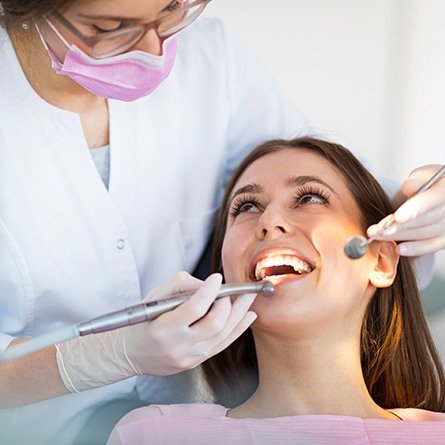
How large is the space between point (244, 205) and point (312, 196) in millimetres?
161

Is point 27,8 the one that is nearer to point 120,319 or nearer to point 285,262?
point 120,319

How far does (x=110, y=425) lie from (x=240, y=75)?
93 cm

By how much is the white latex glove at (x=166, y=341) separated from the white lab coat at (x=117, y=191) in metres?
0.18

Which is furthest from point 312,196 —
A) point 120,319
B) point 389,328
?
point 120,319

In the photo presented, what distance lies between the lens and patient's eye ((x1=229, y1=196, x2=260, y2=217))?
2053 mm

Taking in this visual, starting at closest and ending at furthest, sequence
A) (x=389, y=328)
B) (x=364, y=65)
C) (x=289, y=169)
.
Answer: (x=289, y=169) → (x=389, y=328) → (x=364, y=65)

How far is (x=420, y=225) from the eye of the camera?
6.32 feet

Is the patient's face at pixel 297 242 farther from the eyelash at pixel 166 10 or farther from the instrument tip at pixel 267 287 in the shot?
the eyelash at pixel 166 10

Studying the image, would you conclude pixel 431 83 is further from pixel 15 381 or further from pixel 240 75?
pixel 15 381

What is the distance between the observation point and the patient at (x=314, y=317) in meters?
1.86

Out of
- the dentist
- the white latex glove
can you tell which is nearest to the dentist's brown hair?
the dentist

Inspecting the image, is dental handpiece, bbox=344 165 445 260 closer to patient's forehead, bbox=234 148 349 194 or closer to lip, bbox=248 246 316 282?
lip, bbox=248 246 316 282

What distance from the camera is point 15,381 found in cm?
194

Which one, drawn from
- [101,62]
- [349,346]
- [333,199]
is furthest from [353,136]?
[101,62]
